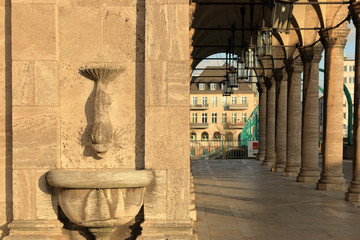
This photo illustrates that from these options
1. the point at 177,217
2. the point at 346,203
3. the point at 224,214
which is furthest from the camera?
the point at 346,203

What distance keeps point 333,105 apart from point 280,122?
32.5 feet

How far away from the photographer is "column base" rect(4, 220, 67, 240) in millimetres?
7023

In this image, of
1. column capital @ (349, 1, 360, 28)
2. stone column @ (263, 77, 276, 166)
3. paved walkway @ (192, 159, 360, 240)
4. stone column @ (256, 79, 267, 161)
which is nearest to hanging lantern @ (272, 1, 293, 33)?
column capital @ (349, 1, 360, 28)

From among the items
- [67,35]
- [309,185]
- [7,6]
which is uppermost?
[7,6]

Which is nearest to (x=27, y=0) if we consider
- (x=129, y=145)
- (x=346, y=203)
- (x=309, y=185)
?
(x=129, y=145)

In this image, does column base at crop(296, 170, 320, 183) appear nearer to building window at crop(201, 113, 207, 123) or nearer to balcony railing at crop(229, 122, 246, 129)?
balcony railing at crop(229, 122, 246, 129)

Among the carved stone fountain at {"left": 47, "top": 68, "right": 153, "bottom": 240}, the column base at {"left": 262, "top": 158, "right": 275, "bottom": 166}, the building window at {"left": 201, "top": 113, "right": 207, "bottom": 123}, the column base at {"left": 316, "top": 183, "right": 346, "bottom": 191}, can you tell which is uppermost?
the building window at {"left": 201, "top": 113, "right": 207, "bottom": 123}

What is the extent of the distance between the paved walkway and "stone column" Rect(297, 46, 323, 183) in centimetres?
109

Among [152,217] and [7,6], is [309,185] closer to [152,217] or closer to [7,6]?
[152,217]

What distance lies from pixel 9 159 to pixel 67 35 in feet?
7.17

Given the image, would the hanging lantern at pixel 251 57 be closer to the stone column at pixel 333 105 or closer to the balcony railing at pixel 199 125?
the stone column at pixel 333 105

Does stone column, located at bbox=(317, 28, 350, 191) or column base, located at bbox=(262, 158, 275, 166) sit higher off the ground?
stone column, located at bbox=(317, 28, 350, 191)

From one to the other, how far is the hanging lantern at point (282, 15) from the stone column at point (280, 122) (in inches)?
631

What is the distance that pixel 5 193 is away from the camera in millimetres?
7402
